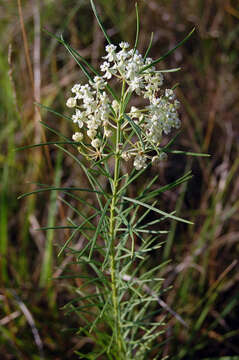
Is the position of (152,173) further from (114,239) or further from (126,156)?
(126,156)

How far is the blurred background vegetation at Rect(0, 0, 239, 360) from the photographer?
7.63ft

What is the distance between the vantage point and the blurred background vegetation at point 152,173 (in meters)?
2.32

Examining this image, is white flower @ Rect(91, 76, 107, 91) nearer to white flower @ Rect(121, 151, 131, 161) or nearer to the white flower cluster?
the white flower cluster

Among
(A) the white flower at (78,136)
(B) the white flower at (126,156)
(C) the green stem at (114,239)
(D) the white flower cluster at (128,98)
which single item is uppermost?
(D) the white flower cluster at (128,98)

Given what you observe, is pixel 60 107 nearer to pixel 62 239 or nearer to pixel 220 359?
pixel 62 239

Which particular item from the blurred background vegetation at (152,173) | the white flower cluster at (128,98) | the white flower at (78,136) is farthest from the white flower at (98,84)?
the blurred background vegetation at (152,173)

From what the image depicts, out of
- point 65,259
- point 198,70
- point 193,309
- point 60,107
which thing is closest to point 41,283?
point 65,259

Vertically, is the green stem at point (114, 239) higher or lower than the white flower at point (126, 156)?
lower

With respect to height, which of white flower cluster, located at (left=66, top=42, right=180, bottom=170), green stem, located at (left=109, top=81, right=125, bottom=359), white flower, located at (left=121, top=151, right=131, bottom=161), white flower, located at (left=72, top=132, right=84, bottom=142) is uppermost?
white flower cluster, located at (left=66, top=42, right=180, bottom=170)

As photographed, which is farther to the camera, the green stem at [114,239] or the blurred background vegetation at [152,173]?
the blurred background vegetation at [152,173]

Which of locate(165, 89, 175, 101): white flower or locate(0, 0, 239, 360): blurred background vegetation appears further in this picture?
locate(0, 0, 239, 360): blurred background vegetation

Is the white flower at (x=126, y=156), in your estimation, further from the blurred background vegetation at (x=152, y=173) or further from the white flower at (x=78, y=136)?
the blurred background vegetation at (x=152, y=173)

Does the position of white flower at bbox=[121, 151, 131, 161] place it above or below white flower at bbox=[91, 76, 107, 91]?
below

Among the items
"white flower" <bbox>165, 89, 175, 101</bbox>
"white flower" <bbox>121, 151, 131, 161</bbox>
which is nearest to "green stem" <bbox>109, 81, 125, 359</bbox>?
"white flower" <bbox>121, 151, 131, 161</bbox>
